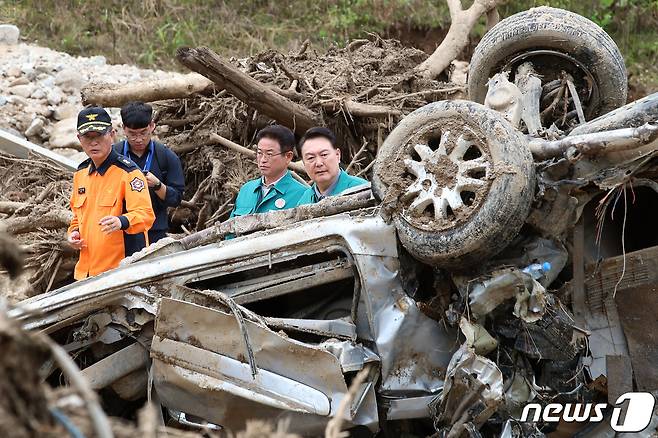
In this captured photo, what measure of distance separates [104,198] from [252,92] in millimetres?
2260

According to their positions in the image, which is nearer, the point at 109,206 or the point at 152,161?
the point at 109,206

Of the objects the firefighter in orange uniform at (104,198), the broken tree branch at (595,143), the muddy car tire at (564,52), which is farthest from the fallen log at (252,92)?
the broken tree branch at (595,143)

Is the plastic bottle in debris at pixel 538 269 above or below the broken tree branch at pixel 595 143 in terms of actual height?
below

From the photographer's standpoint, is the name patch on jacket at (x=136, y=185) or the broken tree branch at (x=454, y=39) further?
the broken tree branch at (x=454, y=39)

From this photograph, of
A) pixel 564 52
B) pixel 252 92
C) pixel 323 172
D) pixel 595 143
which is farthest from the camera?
pixel 252 92

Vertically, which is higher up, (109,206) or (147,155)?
(109,206)

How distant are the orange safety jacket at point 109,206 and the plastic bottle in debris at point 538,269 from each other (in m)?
2.16

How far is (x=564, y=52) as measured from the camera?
18.9 ft

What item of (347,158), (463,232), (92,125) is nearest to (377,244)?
(463,232)

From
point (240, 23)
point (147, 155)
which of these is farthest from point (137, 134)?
point (240, 23)

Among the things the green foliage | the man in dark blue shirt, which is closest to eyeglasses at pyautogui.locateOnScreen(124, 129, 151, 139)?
the man in dark blue shirt

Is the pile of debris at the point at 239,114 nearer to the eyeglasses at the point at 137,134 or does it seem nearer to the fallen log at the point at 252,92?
the fallen log at the point at 252,92

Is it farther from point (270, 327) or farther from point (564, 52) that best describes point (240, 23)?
point (270, 327)

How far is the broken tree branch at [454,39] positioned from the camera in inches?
366
